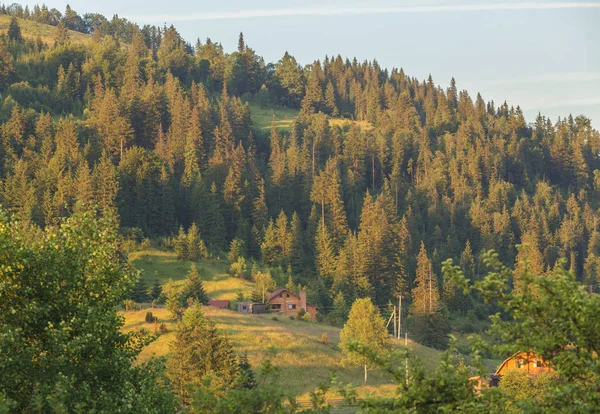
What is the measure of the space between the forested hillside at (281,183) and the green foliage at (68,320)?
281 ft

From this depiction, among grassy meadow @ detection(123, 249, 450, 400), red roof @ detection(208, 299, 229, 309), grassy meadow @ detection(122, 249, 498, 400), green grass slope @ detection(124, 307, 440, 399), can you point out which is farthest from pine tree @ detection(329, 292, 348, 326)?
red roof @ detection(208, 299, 229, 309)

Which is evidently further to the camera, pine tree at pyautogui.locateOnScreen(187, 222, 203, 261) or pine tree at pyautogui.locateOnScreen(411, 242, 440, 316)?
pine tree at pyautogui.locateOnScreen(411, 242, 440, 316)

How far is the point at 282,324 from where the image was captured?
282ft

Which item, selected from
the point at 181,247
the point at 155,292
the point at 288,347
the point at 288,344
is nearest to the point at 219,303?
the point at 155,292

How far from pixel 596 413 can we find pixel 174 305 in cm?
6647

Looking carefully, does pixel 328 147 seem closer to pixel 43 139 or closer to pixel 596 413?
pixel 43 139

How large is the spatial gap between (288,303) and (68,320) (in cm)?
7898

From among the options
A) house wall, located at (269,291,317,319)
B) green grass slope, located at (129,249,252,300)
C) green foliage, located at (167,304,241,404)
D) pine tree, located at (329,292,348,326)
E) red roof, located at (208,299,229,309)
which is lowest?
pine tree, located at (329,292,348,326)

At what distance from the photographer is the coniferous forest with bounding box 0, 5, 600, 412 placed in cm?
12206

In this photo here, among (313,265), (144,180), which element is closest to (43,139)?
(144,180)

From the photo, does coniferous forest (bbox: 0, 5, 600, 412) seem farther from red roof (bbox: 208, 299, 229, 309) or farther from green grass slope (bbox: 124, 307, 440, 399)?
green grass slope (bbox: 124, 307, 440, 399)

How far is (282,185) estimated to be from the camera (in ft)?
502

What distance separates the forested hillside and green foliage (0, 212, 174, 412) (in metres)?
85.7

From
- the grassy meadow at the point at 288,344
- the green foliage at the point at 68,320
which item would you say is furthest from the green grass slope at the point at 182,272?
the green foliage at the point at 68,320
